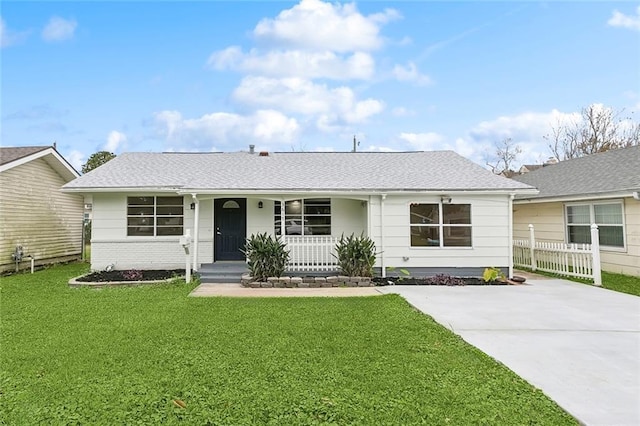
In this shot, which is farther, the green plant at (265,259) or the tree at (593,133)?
the tree at (593,133)

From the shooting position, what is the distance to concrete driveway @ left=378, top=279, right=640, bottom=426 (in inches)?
124

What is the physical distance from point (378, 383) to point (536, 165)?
34989 millimetres

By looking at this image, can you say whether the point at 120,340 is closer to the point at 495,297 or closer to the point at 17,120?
the point at 495,297

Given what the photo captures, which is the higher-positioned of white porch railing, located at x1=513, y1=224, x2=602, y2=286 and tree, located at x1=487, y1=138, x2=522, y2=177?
tree, located at x1=487, y1=138, x2=522, y2=177

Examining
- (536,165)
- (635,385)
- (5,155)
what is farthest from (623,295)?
(536,165)

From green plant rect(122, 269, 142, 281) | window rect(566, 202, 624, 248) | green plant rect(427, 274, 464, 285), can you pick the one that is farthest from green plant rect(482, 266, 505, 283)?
green plant rect(122, 269, 142, 281)

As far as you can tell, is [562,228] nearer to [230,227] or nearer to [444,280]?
[444,280]

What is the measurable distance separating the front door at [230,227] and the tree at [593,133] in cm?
2875

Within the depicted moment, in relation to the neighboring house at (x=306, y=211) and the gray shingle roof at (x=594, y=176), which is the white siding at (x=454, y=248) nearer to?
the neighboring house at (x=306, y=211)

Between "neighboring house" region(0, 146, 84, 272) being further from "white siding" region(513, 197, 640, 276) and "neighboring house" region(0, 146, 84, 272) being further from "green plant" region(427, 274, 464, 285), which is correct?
"white siding" region(513, 197, 640, 276)

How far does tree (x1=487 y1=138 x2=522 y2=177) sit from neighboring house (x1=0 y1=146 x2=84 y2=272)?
107 ft

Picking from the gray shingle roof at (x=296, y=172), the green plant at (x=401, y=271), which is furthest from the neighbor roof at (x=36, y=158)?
the green plant at (x=401, y=271)

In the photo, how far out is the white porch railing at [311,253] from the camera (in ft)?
33.0

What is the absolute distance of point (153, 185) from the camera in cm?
1049
